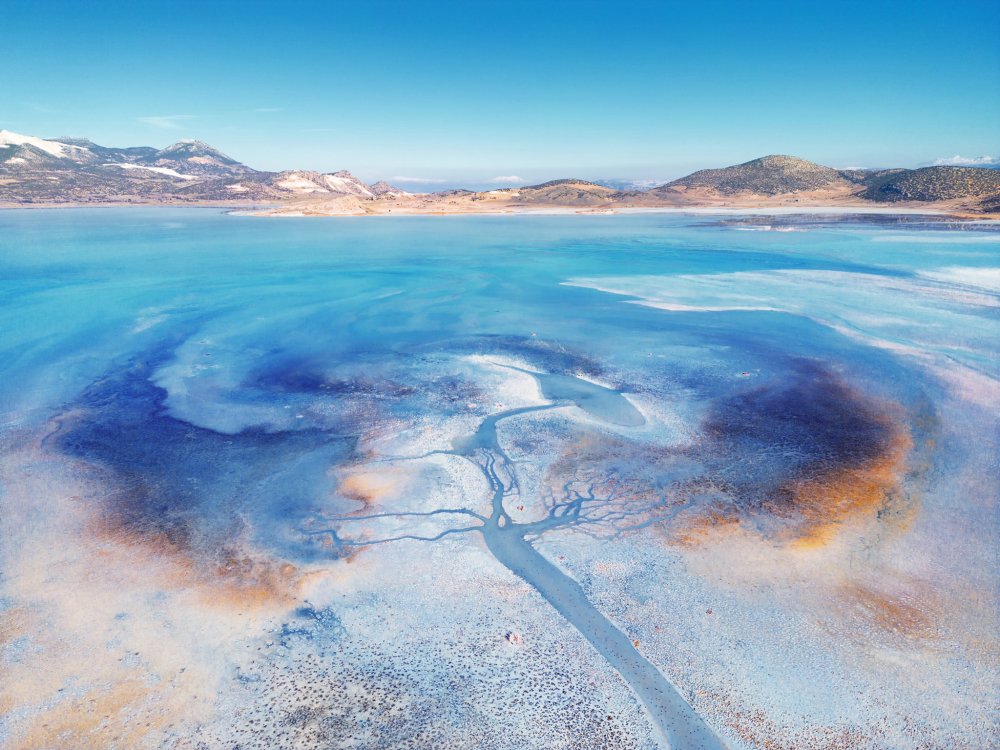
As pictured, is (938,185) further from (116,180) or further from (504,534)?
(116,180)

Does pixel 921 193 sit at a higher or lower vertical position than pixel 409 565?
higher

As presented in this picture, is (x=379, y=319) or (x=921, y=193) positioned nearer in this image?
(x=379, y=319)

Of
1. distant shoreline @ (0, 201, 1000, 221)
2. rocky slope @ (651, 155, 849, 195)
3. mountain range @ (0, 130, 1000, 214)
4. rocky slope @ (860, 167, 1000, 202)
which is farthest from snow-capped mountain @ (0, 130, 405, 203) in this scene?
rocky slope @ (860, 167, 1000, 202)

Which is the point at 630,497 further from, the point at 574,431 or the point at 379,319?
the point at 379,319

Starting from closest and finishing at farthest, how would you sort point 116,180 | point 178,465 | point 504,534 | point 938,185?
point 504,534
point 178,465
point 938,185
point 116,180

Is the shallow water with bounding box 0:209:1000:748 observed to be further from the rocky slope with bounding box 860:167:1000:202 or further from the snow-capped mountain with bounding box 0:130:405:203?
the snow-capped mountain with bounding box 0:130:405:203

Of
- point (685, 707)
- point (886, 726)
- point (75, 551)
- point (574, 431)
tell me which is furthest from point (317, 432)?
point (886, 726)

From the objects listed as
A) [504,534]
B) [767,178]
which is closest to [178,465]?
[504,534]
